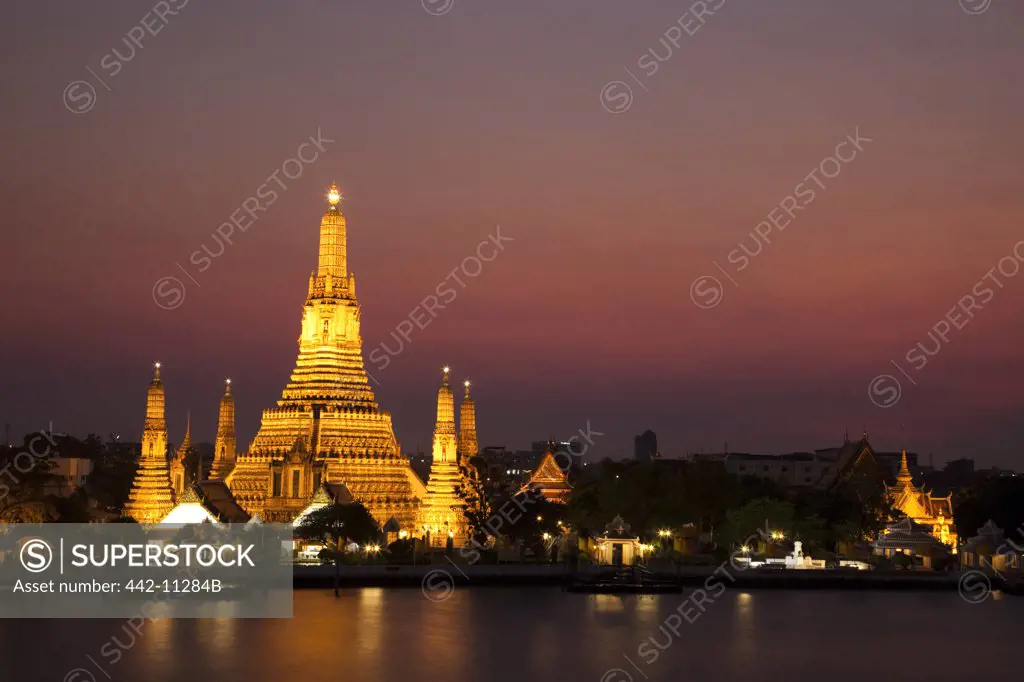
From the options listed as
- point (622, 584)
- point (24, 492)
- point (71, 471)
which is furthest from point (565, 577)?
point (71, 471)

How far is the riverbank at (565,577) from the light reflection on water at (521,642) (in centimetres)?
566

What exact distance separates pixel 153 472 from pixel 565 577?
2578 centimetres

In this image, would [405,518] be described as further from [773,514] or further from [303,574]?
Answer: [773,514]

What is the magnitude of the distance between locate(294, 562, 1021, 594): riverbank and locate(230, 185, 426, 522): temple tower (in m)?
7.89

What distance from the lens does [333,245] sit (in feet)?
330

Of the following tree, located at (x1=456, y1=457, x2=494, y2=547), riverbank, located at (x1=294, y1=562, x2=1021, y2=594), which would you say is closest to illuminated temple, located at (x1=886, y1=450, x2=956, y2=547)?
riverbank, located at (x1=294, y1=562, x2=1021, y2=594)

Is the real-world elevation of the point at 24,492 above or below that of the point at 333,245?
below

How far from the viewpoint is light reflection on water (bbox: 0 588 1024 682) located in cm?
5862

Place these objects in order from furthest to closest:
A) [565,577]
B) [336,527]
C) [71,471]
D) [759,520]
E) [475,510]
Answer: [71,471], [475,510], [759,520], [336,527], [565,577]

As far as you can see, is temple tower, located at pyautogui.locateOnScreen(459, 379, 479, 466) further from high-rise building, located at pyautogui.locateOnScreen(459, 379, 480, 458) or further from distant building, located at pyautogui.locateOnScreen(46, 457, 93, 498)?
distant building, located at pyautogui.locateOnScreen(46, 457, 93, 498)

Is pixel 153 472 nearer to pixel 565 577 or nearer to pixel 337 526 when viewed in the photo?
pixel 337 526

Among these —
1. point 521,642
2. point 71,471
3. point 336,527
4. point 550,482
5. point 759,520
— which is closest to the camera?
point 521,642

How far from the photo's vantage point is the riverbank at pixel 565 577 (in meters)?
87.6

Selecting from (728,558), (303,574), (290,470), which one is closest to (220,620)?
(303,574)
